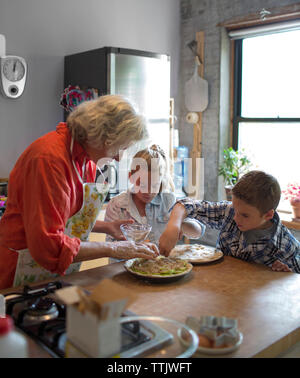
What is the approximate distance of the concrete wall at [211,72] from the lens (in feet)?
13.2

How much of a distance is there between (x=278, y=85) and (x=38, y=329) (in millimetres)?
3435

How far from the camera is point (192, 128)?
434 cm

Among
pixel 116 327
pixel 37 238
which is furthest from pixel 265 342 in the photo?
pixel 37 238

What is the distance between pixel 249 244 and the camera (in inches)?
68.1

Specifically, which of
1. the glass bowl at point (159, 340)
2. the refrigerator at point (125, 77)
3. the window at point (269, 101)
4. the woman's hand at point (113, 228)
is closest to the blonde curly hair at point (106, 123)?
the woman's hand at point (113, 228)

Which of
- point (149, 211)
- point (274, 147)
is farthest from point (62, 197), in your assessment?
point (274, 147)

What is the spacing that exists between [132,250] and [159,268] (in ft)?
0.39

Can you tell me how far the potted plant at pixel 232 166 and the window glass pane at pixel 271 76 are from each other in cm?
46

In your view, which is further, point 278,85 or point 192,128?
point 192,128

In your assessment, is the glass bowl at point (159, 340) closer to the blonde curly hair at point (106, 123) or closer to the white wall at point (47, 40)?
the blonde curly hair at point (106, 123)

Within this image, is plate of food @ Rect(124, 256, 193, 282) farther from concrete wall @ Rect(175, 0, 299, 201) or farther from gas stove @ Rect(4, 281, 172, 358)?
concrete wall @ Rect(175, 0, 299, 201)

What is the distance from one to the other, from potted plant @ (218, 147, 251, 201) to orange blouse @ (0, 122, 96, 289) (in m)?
2.63

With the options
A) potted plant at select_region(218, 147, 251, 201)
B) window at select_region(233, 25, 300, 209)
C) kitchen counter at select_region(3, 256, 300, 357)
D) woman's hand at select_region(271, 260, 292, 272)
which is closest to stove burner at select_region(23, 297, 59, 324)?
kitchen counter at select_region(3, 256, 300, 357)
